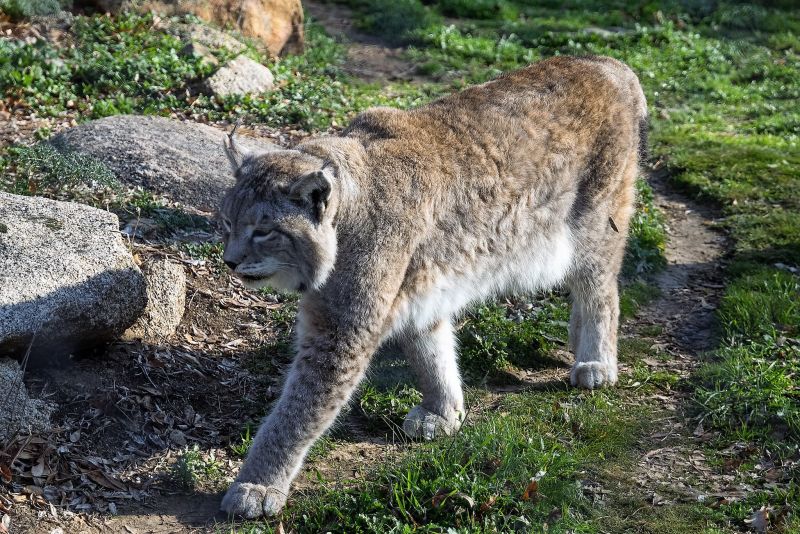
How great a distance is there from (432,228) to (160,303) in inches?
79.3

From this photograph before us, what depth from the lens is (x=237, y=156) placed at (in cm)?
589

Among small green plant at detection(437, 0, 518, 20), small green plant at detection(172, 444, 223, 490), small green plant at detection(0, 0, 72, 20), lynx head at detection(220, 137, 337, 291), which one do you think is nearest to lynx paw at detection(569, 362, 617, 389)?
lynx head at detection(220, 137, 337, 291)

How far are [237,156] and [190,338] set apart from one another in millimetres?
1595

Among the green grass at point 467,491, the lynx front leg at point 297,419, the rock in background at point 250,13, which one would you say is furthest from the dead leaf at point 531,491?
the rock in background at point 250,13

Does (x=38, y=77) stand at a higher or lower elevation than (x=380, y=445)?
higher

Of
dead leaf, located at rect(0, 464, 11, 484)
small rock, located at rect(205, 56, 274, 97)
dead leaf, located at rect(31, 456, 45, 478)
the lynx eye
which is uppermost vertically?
the lynx eye

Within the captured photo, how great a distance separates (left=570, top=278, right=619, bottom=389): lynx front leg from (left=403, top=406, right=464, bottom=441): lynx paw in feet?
3.66

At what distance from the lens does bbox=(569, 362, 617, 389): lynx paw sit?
696 centimetres

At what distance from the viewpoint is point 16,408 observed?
5496 mm

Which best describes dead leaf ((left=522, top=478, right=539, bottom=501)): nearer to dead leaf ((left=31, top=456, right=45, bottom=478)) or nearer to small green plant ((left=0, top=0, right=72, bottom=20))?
dead leaf ((left=31, top=456, right=45, bottom=478))

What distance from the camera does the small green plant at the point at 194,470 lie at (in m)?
5.64

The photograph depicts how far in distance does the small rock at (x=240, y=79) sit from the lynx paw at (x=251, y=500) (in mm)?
6133

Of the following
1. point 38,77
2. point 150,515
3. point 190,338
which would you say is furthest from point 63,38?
point 150,515

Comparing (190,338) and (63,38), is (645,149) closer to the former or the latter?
(190,338)
